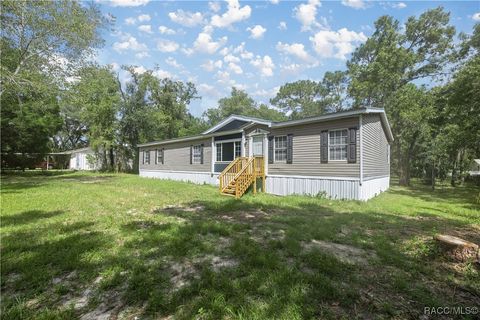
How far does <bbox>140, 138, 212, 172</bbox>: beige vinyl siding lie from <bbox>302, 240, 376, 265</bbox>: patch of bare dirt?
40.0 feet

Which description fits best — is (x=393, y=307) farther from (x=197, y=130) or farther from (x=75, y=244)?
(x=197, y=130)

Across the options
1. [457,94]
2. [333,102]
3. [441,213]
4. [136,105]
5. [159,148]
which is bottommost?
[441,213]

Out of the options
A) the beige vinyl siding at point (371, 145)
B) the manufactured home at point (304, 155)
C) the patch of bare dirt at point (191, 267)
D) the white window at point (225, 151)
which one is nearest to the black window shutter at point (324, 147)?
the manufactured home at point (304, 155)

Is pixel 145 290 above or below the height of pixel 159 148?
below


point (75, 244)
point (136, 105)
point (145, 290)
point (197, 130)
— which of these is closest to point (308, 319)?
point (145, 290)

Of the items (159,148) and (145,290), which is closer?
(145,290)

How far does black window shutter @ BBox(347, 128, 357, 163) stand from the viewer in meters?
9.35

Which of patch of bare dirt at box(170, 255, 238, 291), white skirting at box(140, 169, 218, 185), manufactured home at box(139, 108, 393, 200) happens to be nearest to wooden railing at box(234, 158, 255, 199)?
manufactured home at box(139, 108, 393, 200)

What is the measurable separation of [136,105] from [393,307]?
28880 mm

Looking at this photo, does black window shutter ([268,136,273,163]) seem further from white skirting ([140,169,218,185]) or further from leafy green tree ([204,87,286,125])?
leafy green tree ([204,87,286,125])

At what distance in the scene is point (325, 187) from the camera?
33.4 feet

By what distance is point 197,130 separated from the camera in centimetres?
3338

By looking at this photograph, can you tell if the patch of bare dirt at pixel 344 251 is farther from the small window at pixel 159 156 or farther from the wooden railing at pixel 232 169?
the small window at pixel 159 156

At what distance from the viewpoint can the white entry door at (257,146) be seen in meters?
12.8
